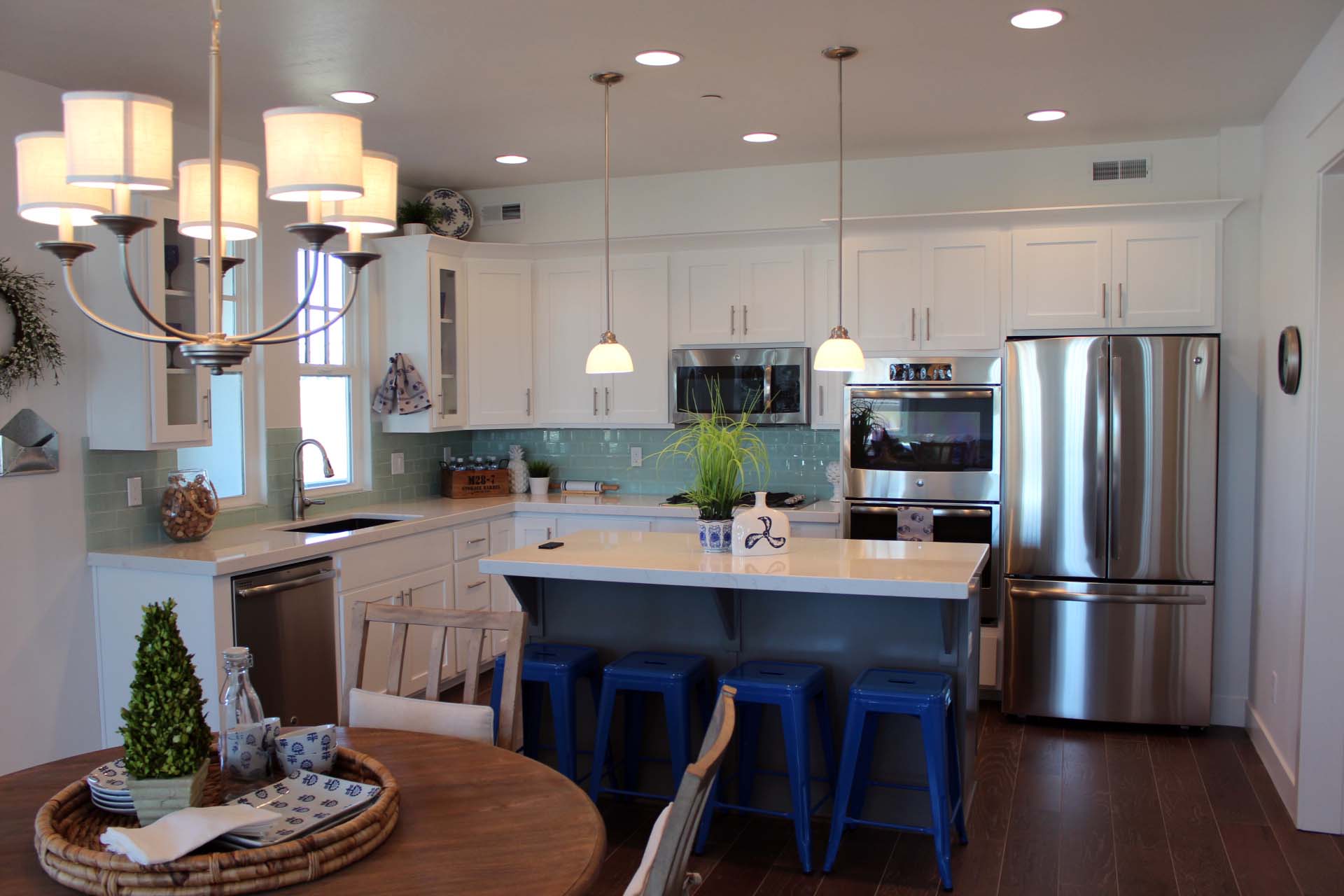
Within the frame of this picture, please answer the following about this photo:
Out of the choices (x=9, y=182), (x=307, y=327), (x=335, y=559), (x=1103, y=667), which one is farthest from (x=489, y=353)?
(x=1103, y=667)

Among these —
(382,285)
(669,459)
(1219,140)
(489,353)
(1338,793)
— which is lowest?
(1338,793)

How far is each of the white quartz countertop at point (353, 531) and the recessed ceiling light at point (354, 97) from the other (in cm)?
172

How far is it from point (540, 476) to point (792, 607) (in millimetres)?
2704

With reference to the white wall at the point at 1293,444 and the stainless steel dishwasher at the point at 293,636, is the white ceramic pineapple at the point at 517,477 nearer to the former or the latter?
the stainless steel dishwasher at the point at 293,636

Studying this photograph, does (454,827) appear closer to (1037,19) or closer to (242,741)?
(242,741)

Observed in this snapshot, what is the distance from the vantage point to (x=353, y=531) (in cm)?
446

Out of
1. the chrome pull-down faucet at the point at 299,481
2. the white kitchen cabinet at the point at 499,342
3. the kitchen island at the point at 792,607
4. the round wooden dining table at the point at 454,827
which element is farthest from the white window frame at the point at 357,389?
the round wooden dining table at the point at 454,827

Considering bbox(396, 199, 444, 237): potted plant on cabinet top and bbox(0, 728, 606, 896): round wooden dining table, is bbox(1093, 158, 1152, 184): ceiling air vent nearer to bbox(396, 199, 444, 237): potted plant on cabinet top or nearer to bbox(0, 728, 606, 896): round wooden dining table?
bbox(396, 199, 444, 237): potted plant on cabinet top

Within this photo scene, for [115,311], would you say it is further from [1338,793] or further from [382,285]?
[1338,793]

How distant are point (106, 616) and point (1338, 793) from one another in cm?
437

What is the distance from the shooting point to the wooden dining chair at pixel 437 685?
2381mm

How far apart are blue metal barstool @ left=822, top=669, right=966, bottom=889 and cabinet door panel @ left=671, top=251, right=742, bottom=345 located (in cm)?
256

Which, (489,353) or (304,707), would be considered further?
(489,353)

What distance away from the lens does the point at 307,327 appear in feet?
15.7
